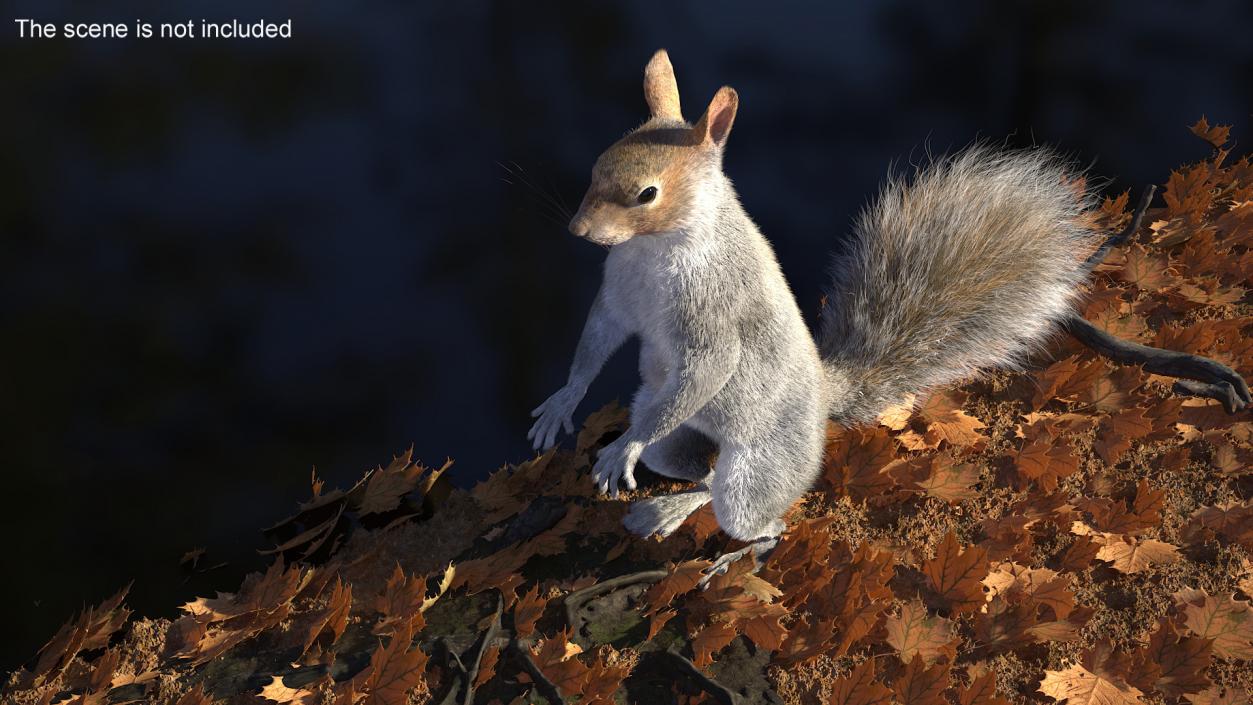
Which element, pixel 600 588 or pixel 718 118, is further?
pixel 600 588

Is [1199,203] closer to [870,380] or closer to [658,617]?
[870,380]

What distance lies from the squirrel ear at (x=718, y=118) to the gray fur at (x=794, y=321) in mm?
71

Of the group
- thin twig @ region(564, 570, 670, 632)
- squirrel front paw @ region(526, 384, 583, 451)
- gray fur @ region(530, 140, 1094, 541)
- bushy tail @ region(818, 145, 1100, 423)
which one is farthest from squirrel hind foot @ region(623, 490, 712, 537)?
bushy tail @ region(818, 145, 1100, 423)

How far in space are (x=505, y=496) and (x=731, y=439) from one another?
91cm

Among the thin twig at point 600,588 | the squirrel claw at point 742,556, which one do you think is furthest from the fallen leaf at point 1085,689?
the thin twig at point 600,588

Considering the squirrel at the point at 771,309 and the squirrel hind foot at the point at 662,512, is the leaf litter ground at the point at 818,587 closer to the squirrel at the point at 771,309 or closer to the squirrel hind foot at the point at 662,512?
the squirrel hind foot at the point at 662,512

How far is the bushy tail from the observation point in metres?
3.07

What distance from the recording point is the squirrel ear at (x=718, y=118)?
7.25ft

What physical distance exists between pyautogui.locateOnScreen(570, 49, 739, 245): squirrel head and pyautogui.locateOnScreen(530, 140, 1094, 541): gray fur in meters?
0.04

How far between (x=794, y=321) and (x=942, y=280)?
62 centimetres

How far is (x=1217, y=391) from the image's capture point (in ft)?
11.5

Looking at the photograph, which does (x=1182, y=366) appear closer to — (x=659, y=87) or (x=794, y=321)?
(x=794, y=321)

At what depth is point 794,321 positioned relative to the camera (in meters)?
2.77

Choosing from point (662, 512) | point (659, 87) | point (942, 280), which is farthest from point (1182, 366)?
point (659, 87)
